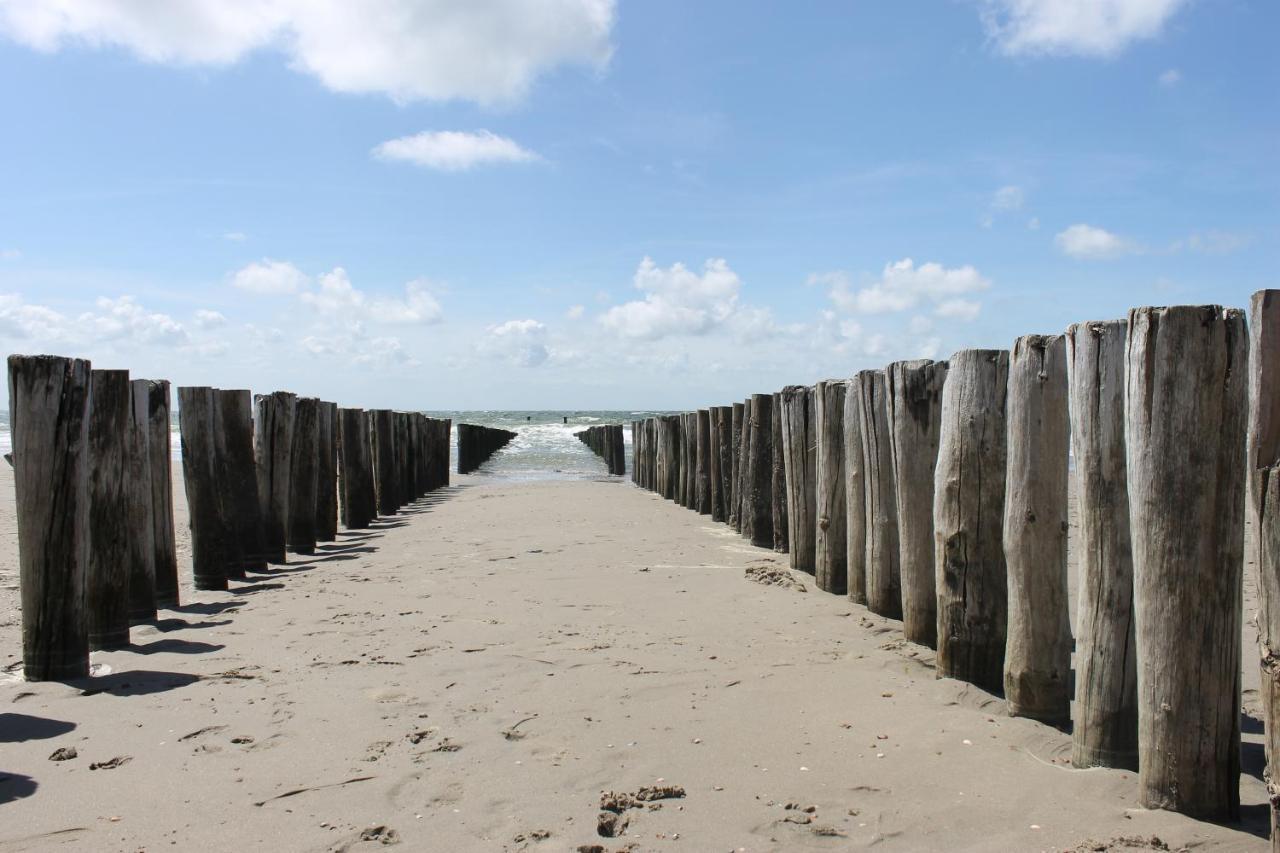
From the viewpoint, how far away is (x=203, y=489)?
750cm

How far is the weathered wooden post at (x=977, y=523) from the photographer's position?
4.27 metres

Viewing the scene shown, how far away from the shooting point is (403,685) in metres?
4.53

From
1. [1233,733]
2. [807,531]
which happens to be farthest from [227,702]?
[807,531]

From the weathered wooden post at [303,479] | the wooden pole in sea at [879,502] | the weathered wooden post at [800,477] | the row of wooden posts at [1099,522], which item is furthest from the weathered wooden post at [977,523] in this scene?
the weathered wooden post at [303,479]

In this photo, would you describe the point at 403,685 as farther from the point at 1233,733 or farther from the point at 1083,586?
the point at 1233,733

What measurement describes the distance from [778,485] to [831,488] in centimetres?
207

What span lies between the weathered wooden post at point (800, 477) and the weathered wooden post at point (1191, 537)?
4.25 m

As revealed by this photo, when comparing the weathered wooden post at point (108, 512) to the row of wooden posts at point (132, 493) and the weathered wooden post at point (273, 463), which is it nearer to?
the row of wooden posts at point (132, 493)

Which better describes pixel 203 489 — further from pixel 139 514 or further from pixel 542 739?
pixel 542 739

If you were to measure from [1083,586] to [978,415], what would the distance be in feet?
3.40

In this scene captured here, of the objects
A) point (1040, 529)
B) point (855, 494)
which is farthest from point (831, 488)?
point (1040, 529)

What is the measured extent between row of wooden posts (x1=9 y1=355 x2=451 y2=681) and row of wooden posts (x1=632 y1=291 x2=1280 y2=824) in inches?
163

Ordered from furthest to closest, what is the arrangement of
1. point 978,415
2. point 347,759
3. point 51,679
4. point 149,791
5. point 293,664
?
1. point 293,664
2. point 51,679
3. point 978,415
4. point 347,759
5. point 149,791

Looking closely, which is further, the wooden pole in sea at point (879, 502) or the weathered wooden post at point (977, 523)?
the wooden pole in sea at point (879, 502)
